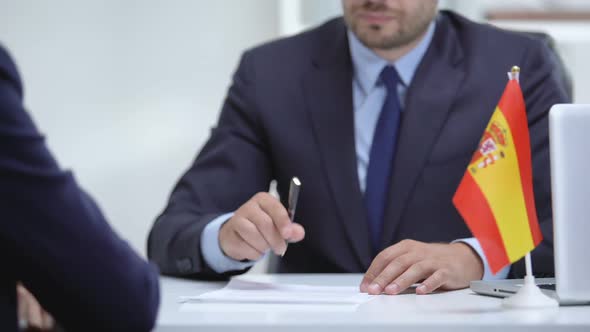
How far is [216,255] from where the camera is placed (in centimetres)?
184

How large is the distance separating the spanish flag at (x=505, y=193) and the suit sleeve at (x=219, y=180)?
0.72m

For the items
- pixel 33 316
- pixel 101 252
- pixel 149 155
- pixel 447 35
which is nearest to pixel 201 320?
pixel 101 252

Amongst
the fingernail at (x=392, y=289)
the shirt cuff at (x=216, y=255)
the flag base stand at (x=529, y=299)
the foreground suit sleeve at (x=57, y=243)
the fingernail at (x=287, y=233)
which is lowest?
the shirt cuff at (x=216, y=255)

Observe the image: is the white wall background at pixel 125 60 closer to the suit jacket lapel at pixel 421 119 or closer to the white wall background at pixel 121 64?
the white wall background at pixel 121 64

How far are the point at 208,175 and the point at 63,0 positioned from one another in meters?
1.64

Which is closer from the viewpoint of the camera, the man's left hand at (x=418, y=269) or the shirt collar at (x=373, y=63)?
the man's left hand at (x=418, y=269)

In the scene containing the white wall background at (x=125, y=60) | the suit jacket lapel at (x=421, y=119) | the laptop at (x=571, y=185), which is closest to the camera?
the laptop at (x=571, y=185)

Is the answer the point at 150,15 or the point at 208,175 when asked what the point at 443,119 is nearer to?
the point at 208,175

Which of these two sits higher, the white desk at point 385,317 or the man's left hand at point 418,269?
the white desk at point 385,317

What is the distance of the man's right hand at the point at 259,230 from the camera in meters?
1.56

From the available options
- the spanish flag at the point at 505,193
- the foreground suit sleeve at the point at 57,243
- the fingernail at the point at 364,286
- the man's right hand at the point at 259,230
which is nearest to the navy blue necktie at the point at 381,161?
the man's right hand at the point at 259,230

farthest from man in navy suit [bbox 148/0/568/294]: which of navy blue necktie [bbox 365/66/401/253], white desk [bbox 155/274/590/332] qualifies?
white desk [bbox 155/274/590/332]

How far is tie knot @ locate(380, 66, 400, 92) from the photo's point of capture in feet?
7.47

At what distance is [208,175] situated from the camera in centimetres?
227
